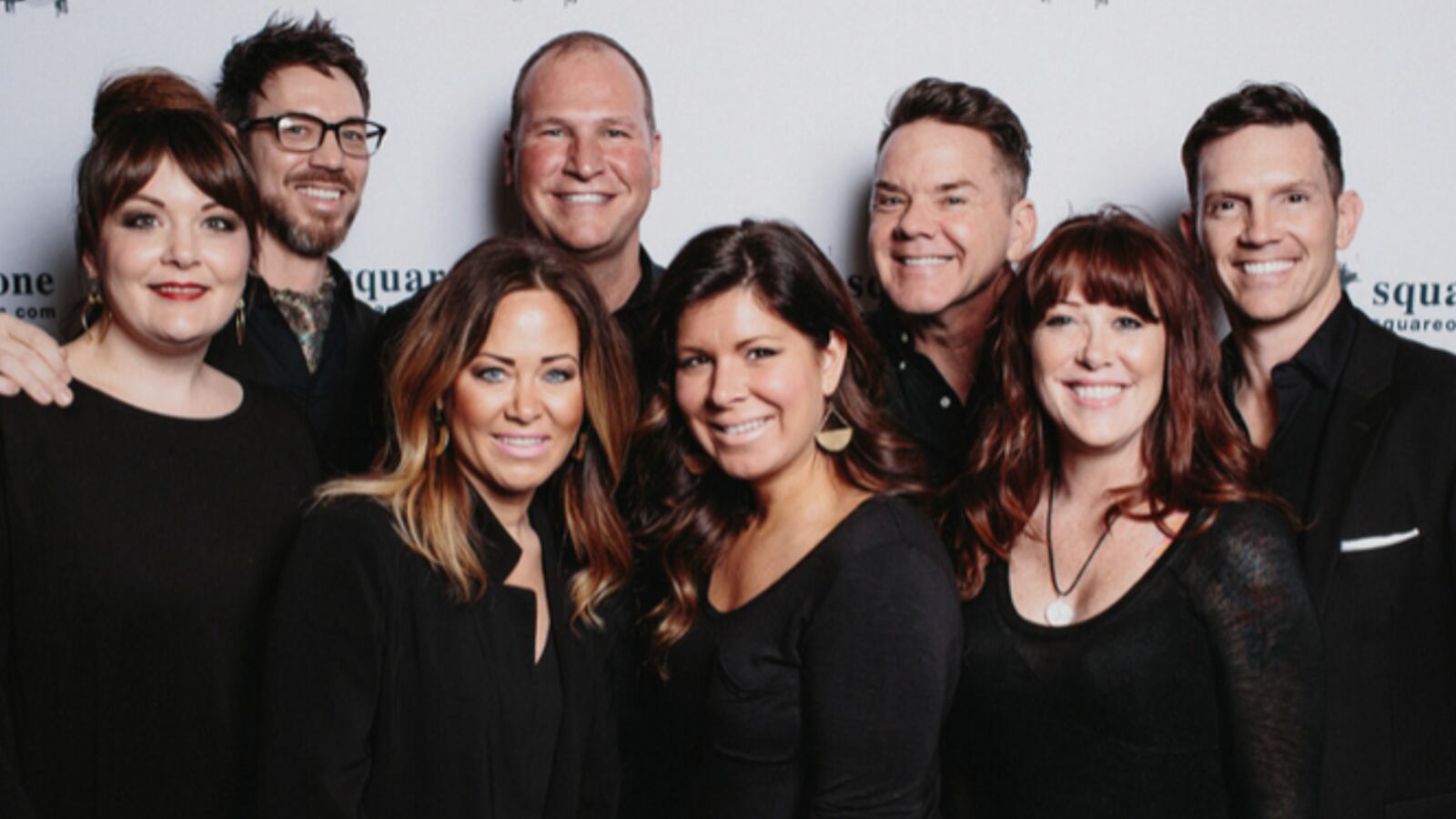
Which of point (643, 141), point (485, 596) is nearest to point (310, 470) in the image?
point (485, 596)

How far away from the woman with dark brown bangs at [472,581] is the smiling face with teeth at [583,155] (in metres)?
0.72

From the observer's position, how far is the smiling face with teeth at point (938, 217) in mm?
2576

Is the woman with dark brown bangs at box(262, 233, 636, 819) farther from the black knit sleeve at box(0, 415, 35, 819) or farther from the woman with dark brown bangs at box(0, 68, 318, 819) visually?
the black knit sleeve at box(0, 415, 35, 819)

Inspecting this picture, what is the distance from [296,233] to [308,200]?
8 centimetres

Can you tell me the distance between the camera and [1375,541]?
2.05 metres

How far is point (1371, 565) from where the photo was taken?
204 cm

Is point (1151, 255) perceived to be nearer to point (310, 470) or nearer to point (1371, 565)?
point (1371, 565)

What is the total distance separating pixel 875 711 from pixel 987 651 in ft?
1.10

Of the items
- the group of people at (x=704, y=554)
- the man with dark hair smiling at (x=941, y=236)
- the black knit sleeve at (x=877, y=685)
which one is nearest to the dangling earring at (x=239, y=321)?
the group of people at (x=704, y=554)

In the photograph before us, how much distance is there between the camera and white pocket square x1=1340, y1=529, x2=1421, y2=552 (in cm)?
204

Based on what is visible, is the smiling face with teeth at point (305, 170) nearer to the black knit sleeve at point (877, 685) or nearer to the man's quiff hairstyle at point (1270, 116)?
the black knit sleeve at point (877, 685)

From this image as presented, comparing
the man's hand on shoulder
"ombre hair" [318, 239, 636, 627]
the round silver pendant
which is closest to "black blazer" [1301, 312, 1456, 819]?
the round silver pendant

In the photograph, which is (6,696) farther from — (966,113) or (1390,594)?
(1390,594)

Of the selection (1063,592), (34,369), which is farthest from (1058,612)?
(34,369)
